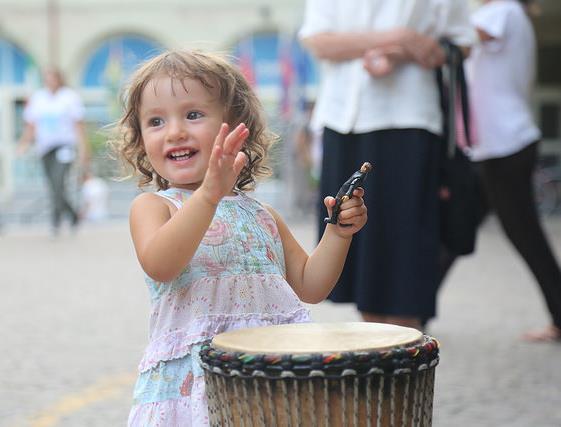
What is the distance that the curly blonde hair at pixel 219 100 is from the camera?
2.62 metres

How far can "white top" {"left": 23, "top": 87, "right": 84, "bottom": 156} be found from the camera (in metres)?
12.6

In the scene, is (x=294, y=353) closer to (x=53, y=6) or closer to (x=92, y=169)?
(x=92, y=169)

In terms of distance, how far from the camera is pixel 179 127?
2549mm

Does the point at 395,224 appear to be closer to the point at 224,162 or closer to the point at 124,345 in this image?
the point at 124,345

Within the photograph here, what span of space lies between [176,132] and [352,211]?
401mm

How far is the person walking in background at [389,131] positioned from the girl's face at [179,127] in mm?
1863

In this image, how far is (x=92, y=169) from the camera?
23.6m

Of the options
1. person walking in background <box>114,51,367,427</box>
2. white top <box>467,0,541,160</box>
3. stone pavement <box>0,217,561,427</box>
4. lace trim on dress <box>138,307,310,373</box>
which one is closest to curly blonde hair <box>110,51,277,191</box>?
person walking in background <box>114,51,367,427</box>

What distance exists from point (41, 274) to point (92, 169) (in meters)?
14.8

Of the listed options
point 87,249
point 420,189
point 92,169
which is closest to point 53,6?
point 92,169

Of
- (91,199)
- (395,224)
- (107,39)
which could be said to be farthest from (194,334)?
(107,39)

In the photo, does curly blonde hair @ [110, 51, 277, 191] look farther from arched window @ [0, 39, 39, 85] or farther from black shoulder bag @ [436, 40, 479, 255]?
arched window @ [0, 39, 39, 85]

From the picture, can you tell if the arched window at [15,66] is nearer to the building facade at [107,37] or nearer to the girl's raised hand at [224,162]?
the building facade at [107,37]

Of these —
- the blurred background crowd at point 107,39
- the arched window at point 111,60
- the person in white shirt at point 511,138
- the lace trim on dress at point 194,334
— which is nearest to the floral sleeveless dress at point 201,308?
the lace trim on dress at point 194,334
